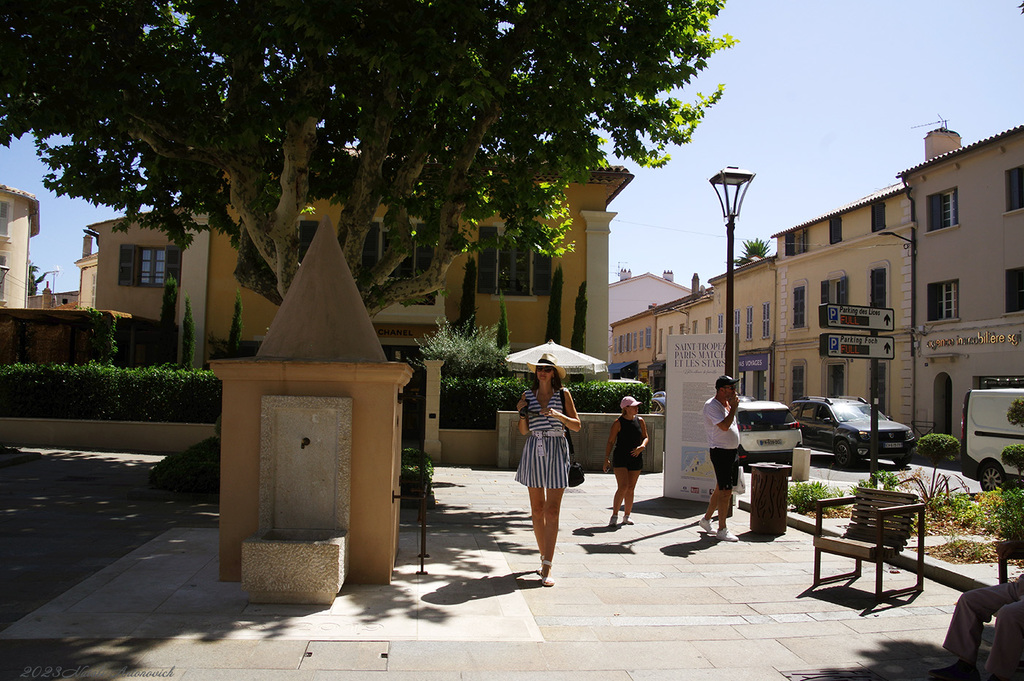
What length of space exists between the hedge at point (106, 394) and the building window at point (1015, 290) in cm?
2357

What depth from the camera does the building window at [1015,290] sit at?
938 inches

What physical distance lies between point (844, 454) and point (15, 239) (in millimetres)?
45530

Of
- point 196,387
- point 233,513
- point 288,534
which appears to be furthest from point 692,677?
point 196,387

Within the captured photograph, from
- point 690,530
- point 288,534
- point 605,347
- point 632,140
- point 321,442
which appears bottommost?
point 690,530

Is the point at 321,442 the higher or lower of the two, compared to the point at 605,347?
lower

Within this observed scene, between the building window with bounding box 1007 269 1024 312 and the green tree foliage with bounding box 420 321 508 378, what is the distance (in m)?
16.5

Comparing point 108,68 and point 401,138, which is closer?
point 108,68

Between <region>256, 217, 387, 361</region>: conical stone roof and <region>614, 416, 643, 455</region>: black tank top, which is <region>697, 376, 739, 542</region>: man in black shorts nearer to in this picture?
<region>614, 416, 643, 455</region>: black tank top

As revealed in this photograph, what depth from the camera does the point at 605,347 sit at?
2392 cm

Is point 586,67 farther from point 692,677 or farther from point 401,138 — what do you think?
point 692,677

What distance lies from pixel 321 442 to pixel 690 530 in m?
5.36

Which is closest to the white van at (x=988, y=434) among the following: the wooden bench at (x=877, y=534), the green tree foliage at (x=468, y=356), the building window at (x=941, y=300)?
the wooden bench at (x=877, y=534)

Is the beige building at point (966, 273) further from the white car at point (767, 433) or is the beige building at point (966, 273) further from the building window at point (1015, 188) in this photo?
the white car at point (767, 433)

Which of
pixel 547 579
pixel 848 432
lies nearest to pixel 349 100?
pixel 547 579
